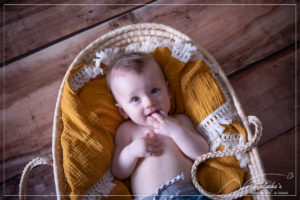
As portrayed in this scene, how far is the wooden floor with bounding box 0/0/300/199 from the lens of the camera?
1247 millimetres

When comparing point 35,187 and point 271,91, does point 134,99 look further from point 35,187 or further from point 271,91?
point 271,91

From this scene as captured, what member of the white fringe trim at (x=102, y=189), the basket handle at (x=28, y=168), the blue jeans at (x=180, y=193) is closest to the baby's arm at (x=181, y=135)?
the blue jeans at (x=180, y=193)

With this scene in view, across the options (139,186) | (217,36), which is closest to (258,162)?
(139,186)

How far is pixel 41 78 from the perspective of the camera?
1.30m

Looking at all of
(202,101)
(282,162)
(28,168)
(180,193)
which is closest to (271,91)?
(282,162)

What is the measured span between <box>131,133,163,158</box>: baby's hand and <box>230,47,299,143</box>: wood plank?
56 cm

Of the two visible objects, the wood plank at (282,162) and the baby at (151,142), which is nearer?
the baby at (151,142)

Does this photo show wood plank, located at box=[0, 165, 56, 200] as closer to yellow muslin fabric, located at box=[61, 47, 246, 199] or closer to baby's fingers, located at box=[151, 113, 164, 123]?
yellow muslin fabric, located at box=[61, 47, 246, 199]

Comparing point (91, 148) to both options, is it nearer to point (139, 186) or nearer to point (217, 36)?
point (139, 186)

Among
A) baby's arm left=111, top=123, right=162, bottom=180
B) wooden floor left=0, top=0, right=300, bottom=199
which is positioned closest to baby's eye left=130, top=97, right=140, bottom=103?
baby's arm left=111, top=123, right=162, bottom=180

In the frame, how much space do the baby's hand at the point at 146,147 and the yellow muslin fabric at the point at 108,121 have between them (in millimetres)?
109

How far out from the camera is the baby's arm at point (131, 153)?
36.3 inches

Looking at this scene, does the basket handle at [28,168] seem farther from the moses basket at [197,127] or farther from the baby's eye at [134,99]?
the baby's eye at [134,99]

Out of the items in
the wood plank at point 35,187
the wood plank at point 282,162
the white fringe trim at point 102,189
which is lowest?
the wood plank at point 282,162
